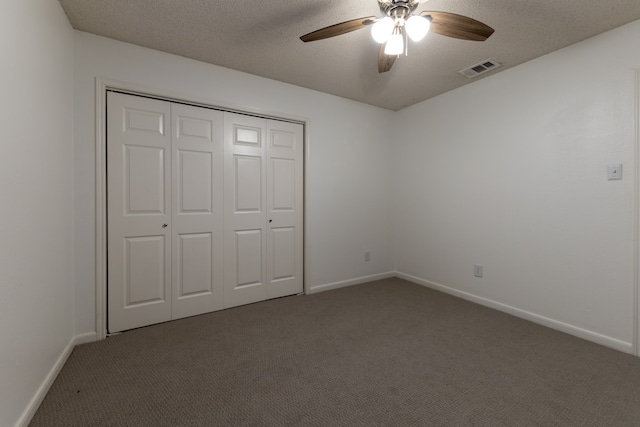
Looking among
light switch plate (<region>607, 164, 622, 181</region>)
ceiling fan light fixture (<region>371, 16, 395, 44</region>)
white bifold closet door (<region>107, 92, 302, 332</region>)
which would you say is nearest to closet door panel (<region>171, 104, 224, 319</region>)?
white bifold closet door (<region>107, 92, 302, 332</region>)

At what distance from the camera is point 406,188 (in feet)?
13.2

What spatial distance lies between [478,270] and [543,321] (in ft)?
2.35

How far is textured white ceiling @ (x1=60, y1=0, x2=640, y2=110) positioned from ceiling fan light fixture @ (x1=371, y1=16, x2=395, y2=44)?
365 millimetres

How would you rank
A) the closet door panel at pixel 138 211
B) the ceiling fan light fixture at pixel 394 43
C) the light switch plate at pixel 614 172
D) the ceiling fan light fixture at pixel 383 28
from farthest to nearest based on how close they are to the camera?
the closet door panel at pixel 138 211 < the light switch plate at pixel 614 172 < the ceiling fan light fixture at pixel 394 43 < the ceiling fan light fixture at pixel 383 28

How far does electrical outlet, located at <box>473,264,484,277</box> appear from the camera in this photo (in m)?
3.13

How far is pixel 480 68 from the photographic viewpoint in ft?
9.30

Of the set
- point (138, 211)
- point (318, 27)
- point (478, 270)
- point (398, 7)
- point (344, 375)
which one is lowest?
point (344, 375)

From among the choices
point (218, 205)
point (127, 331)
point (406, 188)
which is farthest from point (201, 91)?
point (406, 188)

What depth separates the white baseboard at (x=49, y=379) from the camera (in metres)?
1.42

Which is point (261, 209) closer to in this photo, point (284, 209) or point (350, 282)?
point (284, 209)

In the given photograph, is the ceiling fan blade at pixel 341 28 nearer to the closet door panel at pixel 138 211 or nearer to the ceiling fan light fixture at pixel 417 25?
the ceiling fan light fixture at pixel 417 25

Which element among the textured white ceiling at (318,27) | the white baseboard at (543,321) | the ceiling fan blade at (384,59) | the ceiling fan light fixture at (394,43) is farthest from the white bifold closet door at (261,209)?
the white baseboard at (543,321)

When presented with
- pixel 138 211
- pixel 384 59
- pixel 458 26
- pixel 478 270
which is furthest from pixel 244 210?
pixel 478 270

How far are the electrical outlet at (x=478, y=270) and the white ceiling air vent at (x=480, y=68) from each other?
205 centimetres
